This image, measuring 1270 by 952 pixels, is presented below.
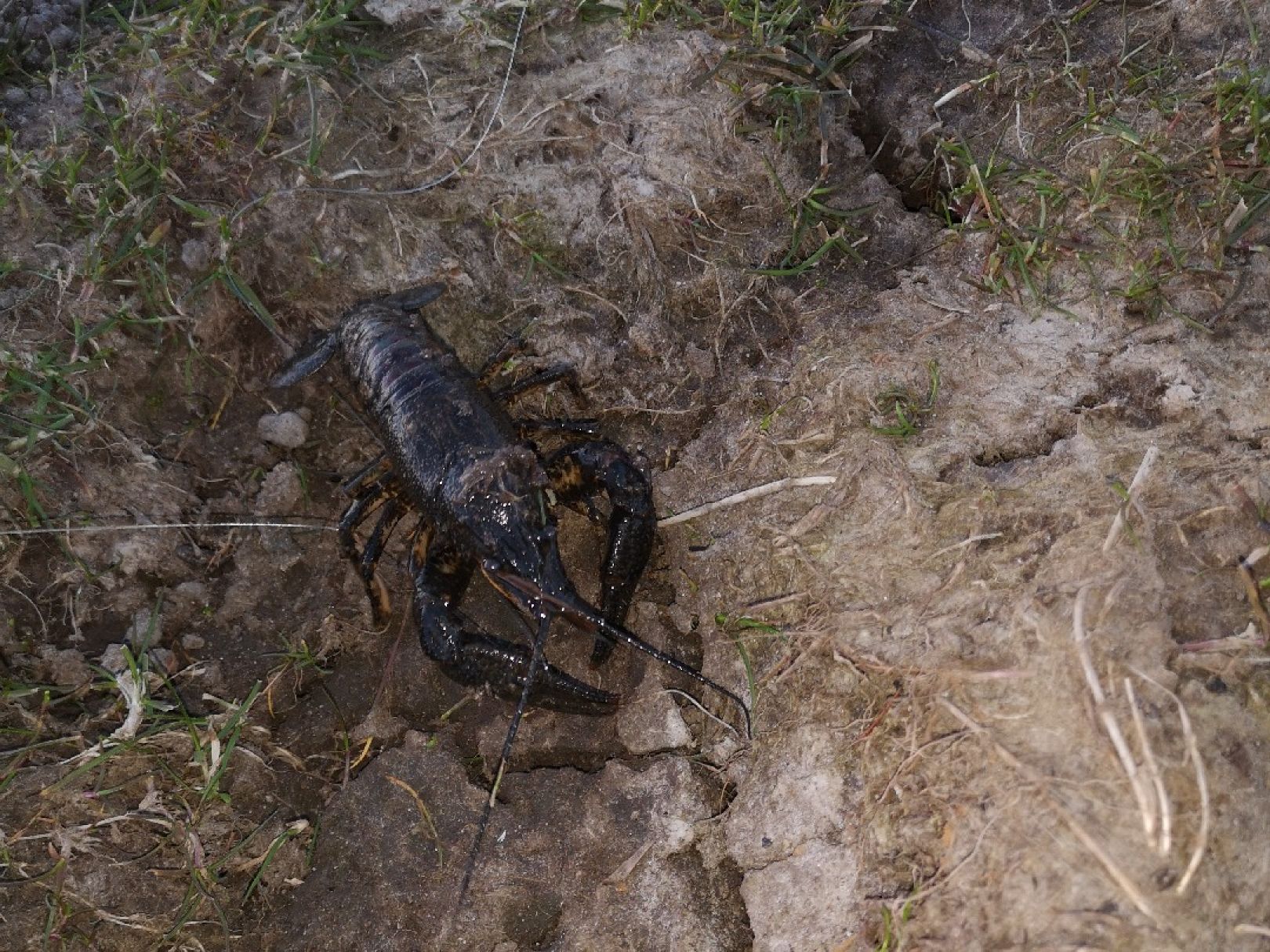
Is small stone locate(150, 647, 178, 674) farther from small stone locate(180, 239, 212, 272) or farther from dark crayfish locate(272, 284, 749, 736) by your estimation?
small stone locate(180, 239, 212, 272)

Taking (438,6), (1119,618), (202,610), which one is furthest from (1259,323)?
(202,610)

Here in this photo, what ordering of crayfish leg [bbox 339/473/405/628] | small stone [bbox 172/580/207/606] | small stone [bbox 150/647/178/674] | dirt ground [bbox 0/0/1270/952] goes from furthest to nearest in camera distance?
crayfish leg [bbox 339/473/405/628] → small stone [bbox 172/580/207/606] → small stone [bbox 150/647/178/674] → dirt ground [bbox 0/0/1270/952]

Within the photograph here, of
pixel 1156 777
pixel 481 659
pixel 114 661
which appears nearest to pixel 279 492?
pixel 114 661

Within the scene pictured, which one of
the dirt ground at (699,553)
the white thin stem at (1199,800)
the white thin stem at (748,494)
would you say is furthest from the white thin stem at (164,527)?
the white thin stem at (1199,800)

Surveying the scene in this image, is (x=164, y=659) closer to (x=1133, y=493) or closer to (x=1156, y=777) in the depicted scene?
(x=1156, y=777)

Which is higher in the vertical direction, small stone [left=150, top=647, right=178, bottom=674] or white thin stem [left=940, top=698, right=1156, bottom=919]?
white thin stem [left=940, top=698, right=1156, bottom=919]

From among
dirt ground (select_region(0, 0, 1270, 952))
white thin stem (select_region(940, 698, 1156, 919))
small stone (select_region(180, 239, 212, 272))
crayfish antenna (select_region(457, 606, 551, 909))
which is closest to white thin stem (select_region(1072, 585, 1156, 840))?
dirt ground (select_region(0, 0, 1270, 952))
